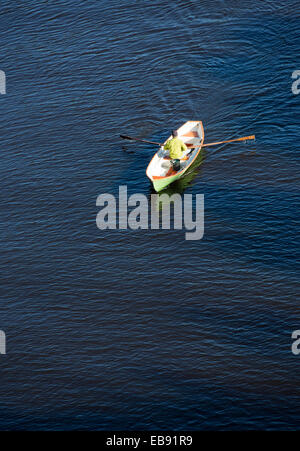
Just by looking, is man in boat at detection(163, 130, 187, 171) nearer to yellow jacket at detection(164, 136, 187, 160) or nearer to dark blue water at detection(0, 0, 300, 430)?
yellow jacket at detection(164, 136, 187, 160)

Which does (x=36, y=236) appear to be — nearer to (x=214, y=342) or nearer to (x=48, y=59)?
(x=214, y=342)

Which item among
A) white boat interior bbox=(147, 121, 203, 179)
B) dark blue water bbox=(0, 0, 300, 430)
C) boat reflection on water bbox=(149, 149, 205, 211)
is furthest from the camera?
A: white boat interior bbox=(147, 121, 203, 179)

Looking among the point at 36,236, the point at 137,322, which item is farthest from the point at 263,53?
the point at 137,322

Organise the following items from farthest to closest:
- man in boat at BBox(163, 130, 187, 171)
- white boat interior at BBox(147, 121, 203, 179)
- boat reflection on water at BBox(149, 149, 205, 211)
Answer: white boat interior at BBox(147, 121, 203, 179)
man in boat at BBox(163, 130, 187, 171)
boat reflection on water at BBox(149, 149, 205, 211)

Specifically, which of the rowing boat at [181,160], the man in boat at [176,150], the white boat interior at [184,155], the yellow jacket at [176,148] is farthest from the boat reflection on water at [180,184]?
the yellow jacket at [176,148]

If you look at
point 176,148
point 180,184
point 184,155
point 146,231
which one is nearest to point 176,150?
point 176,148

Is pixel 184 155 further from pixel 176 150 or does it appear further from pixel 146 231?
pixel 146 231

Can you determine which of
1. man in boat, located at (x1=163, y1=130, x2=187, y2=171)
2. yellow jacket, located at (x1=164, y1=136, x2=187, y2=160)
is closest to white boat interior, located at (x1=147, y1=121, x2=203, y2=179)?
man in boat, located at (x1=163, y1=130, x2=187, y2=171)
